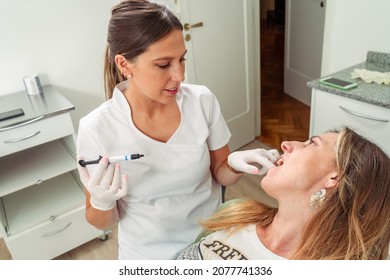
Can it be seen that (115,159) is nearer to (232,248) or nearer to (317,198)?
(232,248)

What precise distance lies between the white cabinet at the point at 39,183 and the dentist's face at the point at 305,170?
1.16 m

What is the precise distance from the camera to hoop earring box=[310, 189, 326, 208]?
88 cm

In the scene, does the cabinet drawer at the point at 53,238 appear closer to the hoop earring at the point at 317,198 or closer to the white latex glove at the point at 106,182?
the white latex glove at the point at 106,182

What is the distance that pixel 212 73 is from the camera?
2.37m

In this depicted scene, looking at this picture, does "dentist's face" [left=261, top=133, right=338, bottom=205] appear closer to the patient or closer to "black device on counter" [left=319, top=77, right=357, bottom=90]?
the patient

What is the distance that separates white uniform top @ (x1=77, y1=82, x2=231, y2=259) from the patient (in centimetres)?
16

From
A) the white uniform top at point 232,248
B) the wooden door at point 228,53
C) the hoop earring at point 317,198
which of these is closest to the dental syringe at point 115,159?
the white uniform top at point 232,248

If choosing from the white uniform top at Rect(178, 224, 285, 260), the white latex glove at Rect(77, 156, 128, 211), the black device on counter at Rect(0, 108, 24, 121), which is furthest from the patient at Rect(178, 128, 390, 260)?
the black device on counter at Rect(0, 108, 24, 121)

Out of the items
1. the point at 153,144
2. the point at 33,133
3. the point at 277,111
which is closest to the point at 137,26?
the point at 153,144

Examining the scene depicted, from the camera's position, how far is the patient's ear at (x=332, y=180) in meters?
0.87

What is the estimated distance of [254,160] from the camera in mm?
1117
